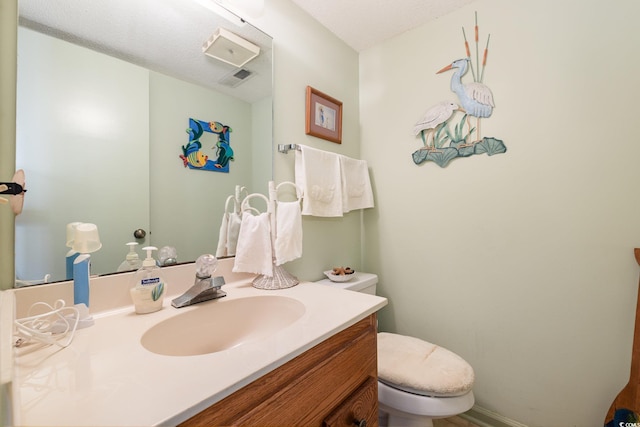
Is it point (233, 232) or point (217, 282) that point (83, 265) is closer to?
point (217, 282)

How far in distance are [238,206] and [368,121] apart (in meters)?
1.03

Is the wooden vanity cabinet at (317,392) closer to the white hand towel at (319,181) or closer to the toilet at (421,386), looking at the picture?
the toilet at (421,386)

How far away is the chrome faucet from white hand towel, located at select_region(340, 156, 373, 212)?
751 mm

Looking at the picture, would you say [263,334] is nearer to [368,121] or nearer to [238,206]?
[238,206]

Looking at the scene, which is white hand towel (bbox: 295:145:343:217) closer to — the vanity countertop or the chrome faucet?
the chrome faucet

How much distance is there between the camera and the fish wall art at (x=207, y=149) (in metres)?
0.96

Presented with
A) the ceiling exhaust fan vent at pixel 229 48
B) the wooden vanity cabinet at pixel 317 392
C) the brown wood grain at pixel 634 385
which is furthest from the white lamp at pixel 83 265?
the brown wood grain at pixel 634 385

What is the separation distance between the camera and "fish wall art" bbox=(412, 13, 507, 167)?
1.24 meters

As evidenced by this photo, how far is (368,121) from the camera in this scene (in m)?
1.66

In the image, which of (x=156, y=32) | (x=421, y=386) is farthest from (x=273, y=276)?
(x=156, y=32)

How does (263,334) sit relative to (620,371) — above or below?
above

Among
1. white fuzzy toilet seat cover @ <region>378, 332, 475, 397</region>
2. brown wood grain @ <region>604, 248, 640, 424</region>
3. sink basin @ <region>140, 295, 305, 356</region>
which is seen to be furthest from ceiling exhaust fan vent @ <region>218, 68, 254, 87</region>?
brown wood grain @ <region>604, 248, 640, 424</region>

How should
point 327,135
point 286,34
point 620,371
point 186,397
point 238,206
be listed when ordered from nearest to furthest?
1. point 186,397
2. point 620,371
3. point 238,206
4. point 286,34
5. point 327,135

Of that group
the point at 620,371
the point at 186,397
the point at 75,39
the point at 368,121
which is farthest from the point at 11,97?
the point at 620,371
